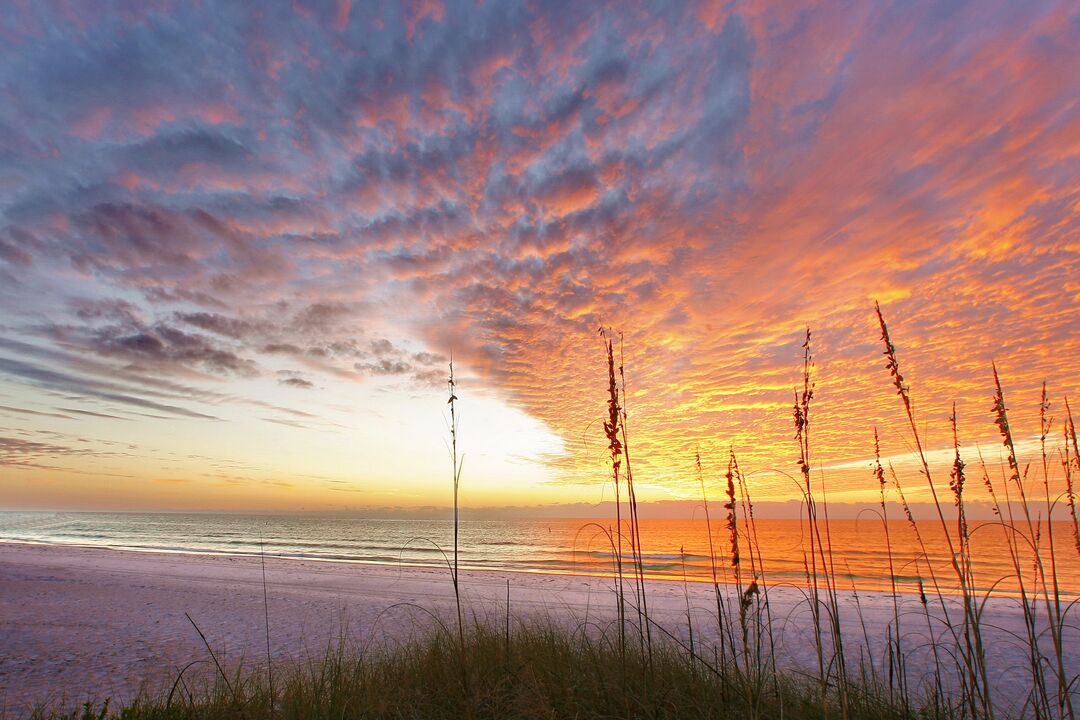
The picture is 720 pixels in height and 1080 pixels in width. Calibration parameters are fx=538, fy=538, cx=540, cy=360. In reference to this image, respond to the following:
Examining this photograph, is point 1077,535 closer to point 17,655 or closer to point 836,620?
point 836,620

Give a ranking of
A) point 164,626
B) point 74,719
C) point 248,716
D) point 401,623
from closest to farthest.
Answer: point 248,716 < point 74,719 < point 164,626 < point 401,623

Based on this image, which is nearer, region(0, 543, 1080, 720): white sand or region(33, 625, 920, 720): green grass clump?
region(33, 625, 920, 720): green grass clump

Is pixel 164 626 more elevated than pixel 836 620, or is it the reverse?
pixel 836 620

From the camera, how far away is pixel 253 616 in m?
12.6

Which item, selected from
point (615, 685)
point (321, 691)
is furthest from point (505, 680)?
Answer: point (321, 691)

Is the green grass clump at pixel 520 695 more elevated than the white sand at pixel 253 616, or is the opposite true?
the green grass clump at pixel 520 695

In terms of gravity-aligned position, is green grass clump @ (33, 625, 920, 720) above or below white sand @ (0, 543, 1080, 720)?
above

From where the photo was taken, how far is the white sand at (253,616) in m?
7.88

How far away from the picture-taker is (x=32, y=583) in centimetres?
1675

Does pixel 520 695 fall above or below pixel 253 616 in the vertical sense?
above

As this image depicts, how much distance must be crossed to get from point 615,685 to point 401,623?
9.81 m

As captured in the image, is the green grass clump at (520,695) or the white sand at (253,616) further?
the white sand at (253,616)

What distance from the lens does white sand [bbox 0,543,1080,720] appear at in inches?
310

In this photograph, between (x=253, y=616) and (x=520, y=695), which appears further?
(x=253, y=616)
